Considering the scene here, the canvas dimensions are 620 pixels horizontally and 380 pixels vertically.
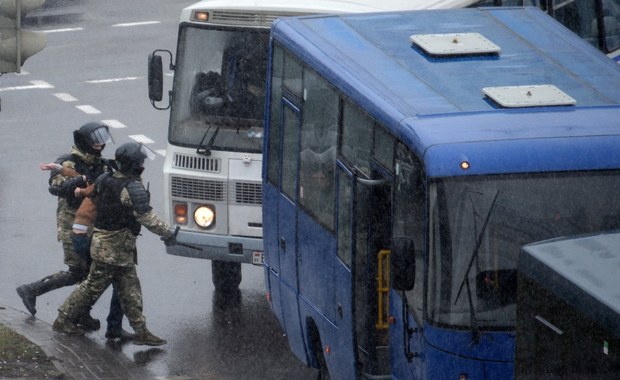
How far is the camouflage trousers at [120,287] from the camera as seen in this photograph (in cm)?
1474

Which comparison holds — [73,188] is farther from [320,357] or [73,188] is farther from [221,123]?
[320,357]

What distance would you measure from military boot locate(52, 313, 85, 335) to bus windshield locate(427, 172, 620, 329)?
6.09m

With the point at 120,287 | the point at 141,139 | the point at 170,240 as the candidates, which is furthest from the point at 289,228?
the point at 141,139

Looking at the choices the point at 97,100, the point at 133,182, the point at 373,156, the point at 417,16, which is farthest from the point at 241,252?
the point at 97,100

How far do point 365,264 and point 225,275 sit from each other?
5.72 meters

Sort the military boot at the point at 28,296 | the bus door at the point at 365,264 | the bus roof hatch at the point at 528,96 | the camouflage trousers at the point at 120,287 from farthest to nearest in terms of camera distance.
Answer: the military boot at the point at 28,296
the camouflage trousers at the point at 120,287
the bus door at the point at 365,264
the bus roof hatch at the point at 528,96

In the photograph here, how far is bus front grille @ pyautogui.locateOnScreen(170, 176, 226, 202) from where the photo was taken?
15.9 meters

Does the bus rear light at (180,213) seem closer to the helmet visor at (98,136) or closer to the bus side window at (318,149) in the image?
the helmet visor at (98,136)

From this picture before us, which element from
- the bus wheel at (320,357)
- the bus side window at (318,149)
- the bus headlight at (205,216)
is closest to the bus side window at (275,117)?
the bus side window at (318,149)

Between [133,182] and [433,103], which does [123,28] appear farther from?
[433,103]

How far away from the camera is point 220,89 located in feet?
51.5

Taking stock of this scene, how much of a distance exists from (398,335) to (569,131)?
175 centimetres

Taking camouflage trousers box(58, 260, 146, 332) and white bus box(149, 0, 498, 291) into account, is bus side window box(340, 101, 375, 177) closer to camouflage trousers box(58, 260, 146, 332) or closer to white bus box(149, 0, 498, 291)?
camouflage trousers box(58, 260, 146, 332)

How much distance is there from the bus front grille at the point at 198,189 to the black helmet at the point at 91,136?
1.14m
